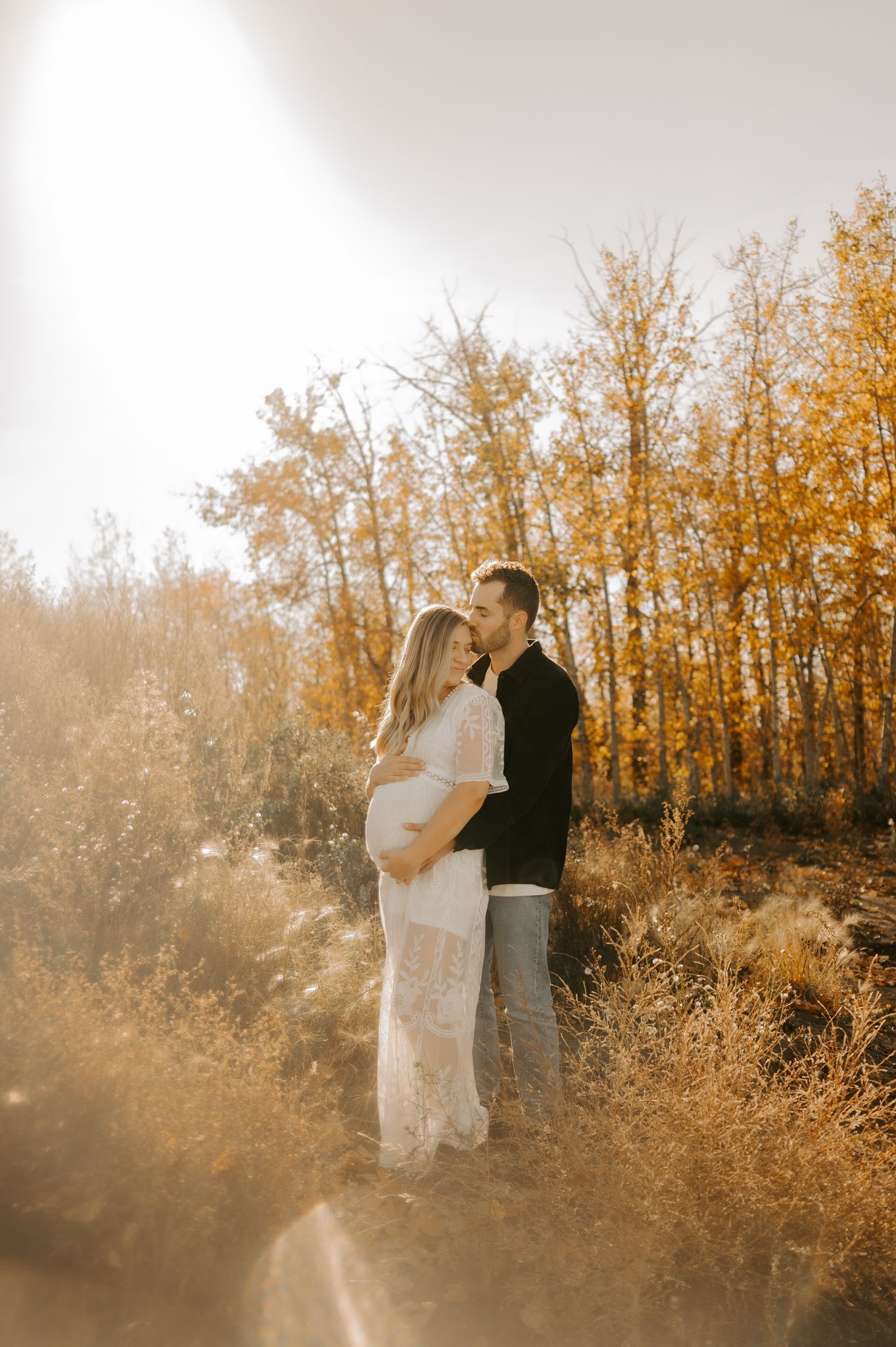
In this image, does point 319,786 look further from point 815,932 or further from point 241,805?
point 815,932

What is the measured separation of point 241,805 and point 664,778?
9941mm

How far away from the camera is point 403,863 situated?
3.18 metres

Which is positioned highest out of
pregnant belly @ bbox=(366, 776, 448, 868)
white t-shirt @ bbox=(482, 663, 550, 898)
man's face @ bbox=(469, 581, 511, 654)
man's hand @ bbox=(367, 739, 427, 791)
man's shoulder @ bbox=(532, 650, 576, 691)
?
man's face @ bbox=(469, 581, 511, 654)

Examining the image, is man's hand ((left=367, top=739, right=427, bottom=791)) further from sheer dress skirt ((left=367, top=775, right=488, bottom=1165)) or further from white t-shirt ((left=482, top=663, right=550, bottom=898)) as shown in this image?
white t-shirt ((left=482, top=663, right=550, bottom=898))

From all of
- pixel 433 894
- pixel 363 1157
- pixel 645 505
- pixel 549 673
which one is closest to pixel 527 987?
pixel 433 894

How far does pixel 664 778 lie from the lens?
48.5ft

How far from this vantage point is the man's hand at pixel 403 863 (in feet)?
10.4

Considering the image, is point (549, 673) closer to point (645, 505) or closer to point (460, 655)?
point (460, 655)

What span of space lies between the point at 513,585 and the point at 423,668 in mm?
548

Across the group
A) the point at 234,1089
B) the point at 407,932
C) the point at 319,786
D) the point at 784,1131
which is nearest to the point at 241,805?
the point at 319,786

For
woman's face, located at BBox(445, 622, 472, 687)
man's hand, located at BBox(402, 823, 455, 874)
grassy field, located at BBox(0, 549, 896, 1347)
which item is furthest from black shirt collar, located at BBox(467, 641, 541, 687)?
grassy field, located at BBox(0, 549, 896, 1347)

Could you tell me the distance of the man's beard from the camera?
357cm

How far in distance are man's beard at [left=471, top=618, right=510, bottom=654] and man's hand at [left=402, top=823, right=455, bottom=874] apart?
742mm

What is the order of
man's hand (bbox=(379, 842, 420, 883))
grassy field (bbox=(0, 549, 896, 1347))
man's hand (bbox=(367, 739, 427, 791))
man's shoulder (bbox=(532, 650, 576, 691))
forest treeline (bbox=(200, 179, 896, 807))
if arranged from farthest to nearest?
forest treeline (bbox=(200, 179, 896, 807)) → man's shoulder (bbox=(532, 650, 576, 691)) → man's hand (bbox=(367, 739, 427, 791)) → man's hand (bbox=(379, 842, 420, 883)) → grassy field (bbox=(0, 549, 896, 1347))
